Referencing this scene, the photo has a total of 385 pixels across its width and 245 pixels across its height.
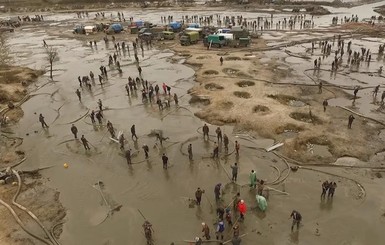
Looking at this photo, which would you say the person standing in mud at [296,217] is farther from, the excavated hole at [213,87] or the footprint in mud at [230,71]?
the footprint in mud at [230,71]

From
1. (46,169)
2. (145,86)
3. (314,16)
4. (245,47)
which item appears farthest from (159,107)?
(314,16)

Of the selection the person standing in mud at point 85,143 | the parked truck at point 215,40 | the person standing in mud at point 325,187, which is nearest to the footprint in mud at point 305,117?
the person standing in mud at point 325,187

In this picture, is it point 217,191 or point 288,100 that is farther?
point 288,100

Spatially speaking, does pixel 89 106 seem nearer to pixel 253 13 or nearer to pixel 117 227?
pixel 117 227

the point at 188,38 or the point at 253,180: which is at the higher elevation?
the point at 188,38

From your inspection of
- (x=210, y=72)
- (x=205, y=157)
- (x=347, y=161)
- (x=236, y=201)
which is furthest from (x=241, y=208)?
(x=210, y=72)

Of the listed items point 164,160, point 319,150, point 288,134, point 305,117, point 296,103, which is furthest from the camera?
point 296,103

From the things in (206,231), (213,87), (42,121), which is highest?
(42,121)

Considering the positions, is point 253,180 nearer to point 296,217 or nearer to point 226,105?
point 296,217

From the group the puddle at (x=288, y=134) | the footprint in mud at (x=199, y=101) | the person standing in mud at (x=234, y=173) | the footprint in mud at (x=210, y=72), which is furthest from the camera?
the footprint in mud at (x=210, y=72)
